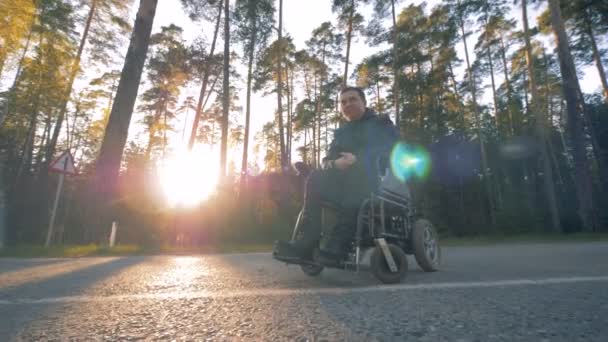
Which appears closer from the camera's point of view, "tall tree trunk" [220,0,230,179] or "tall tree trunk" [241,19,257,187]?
"tall tree trunk" [220,0,230,179]

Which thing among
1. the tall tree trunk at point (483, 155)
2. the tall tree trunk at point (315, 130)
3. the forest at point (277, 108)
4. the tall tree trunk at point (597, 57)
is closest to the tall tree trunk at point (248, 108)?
the forest at point (277, 108)

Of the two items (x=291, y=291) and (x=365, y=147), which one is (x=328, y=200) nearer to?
(x=365, y=147)

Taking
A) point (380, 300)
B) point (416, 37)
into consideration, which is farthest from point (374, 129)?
point (416, 37)

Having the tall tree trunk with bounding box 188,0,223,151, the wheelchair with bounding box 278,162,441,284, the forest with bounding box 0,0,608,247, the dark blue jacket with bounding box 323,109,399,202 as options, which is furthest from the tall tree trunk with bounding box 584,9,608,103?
the dark blue jacket with bounding box 323,109,399,202

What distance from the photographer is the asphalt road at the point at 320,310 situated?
1131 mm

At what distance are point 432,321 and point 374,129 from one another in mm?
1593

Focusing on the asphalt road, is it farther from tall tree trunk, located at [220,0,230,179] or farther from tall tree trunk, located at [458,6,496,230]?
tall tree trunk, located at [458,6,496,230]

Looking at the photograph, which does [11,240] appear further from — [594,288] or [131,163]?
[594,288]

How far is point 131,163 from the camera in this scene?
2523 cm

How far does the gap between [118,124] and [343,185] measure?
302 inches

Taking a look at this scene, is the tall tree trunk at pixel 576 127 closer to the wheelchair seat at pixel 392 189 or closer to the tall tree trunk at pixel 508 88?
the tall tree trunk at pixel 508 88

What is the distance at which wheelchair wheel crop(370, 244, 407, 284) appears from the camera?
2.06 meters

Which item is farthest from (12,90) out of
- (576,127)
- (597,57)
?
(597,57)

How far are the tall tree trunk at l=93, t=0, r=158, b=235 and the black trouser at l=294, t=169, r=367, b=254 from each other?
7.35 metres
